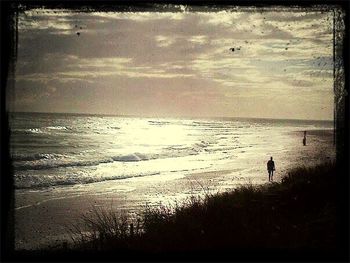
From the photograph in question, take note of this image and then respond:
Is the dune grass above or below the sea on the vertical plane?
below

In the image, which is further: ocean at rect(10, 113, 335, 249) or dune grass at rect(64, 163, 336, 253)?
ocean at rect(10, 113, 335, 249)

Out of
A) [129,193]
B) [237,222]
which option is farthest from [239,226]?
[129,193]

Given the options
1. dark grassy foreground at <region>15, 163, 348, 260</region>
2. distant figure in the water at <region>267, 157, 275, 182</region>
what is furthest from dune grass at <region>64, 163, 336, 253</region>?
distant figure in the water at <region>267, 157, 275, 182</region>

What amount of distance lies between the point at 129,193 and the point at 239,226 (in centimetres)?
92

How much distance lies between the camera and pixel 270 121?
3.87m

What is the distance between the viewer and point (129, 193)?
3.53 meters

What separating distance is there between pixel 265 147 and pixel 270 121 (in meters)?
0.42

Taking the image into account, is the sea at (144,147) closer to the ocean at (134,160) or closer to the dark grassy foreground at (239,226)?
the ocean at (134,160)

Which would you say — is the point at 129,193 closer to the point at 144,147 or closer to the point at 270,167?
the point at 144,147

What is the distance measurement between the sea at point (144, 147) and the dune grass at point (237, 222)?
0.68ft

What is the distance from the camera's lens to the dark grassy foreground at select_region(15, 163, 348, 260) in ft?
10.4

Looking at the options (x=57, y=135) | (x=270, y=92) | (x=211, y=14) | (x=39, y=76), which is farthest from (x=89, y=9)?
(x=270, y=92)

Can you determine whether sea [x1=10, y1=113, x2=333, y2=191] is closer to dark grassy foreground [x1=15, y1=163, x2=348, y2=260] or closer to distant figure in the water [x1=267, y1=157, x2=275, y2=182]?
distant figure in the water [x1=267, y1=157, x2=275, y2=182]

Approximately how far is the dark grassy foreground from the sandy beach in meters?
0.08
